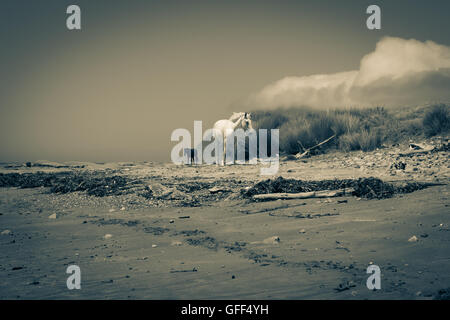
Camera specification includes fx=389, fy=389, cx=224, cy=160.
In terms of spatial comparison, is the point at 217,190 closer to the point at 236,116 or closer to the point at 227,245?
the point at 227,245

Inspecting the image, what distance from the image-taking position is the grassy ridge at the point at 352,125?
13.6 metres

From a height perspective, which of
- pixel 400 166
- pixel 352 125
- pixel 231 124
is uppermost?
pixel 231 124

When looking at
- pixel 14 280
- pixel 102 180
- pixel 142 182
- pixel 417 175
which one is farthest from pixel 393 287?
pixel 102 180

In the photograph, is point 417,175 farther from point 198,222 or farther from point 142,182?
point 142,182

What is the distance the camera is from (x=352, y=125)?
1520 centimetres

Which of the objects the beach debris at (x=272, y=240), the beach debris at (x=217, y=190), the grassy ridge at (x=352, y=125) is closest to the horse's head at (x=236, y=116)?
the grassy ridge at (x=352, y=125)

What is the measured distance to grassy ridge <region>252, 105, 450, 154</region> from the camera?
13.6 metres

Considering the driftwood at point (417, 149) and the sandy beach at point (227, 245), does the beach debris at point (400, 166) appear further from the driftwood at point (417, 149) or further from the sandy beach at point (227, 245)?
the driftwood at point (417, 149)

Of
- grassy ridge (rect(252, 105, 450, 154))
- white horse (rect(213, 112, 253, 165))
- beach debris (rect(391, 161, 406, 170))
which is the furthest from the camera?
white horse (rect(213, 112, 253, 165))

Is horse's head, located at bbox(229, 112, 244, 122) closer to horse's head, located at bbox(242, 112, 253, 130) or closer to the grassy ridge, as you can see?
horse's head, located at bbox(242, 112, 253, 130)

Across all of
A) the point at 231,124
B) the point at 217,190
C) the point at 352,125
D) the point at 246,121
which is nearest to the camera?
the point at 217,190

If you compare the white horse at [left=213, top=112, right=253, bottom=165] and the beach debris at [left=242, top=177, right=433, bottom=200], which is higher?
the white horse at [left=213, top=112, right=253, bottom=165]

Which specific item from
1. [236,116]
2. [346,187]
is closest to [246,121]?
[236,116]

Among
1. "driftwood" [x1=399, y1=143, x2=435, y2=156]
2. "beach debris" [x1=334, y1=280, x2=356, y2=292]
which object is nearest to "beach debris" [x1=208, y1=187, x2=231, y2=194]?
"beach debris" [x1=334, y1=280, x2=356, y2=292]
